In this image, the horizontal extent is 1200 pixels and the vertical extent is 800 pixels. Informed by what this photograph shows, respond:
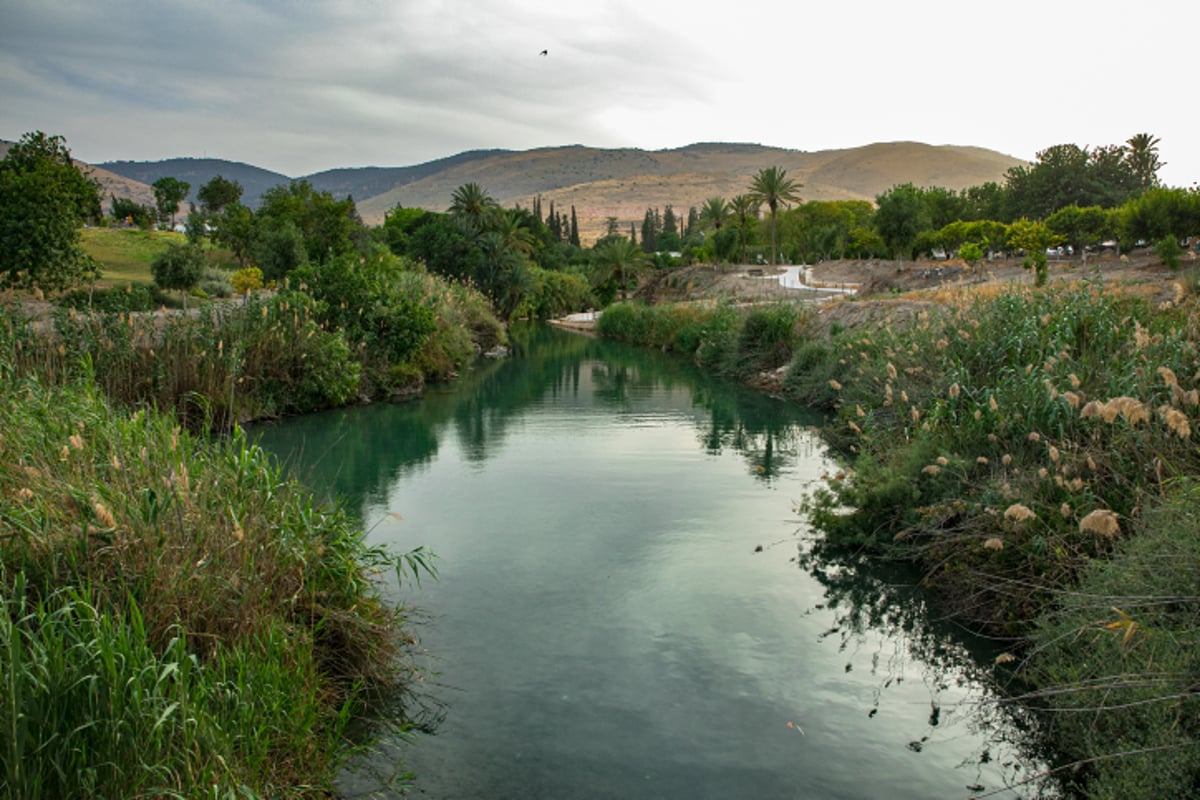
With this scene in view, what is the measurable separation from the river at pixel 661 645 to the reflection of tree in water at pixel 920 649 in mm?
22

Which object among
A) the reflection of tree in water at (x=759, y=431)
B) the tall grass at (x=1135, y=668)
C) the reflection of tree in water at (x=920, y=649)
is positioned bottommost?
the reflection of tree in water at (x=920, y=649)

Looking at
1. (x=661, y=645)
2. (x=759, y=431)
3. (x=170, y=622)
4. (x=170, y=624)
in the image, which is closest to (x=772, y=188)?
(x=759, y=431)

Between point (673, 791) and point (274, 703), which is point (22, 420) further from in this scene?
point (673, 791)

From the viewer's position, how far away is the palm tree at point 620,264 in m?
70.4

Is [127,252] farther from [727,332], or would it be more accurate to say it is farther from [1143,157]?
[1143,157]

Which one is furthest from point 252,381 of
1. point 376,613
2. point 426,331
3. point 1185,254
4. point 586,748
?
point 1185,254

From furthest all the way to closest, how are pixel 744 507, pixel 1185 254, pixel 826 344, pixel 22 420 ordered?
pixel 1185 254
pixel 826 344
pixel 744 507
pixel 22 420

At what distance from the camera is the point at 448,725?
5.82m

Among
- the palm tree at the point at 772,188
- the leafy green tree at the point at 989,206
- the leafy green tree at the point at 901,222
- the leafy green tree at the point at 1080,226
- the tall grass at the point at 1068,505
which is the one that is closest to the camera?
the tall grass at the point at 1068,505

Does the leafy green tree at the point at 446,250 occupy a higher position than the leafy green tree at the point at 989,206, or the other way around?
the leafy green tree at the point at 989,206

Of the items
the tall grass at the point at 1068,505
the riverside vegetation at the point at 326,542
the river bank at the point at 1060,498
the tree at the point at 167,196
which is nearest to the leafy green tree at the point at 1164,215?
the riverside vegetation at the point at 326,542

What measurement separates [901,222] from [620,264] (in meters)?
24.1

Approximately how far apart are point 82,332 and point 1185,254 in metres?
30.8

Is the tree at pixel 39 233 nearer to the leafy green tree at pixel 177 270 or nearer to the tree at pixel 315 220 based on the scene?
the leafy green tree at pixel 177 270
